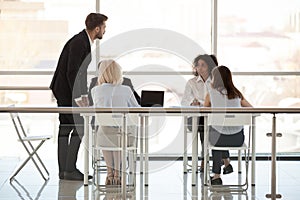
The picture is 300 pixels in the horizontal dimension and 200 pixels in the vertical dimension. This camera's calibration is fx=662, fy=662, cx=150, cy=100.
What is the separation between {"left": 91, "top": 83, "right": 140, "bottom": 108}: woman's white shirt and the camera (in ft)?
18.2

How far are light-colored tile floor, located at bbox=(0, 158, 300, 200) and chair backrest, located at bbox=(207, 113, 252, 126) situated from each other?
62 cm

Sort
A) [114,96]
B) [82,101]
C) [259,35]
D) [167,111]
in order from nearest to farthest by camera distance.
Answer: [167,111]
[114,96]
[82,101]
[259,35]

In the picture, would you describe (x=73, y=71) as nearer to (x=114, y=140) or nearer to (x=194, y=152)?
(x=114, y=140)

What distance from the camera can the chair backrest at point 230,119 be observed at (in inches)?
206

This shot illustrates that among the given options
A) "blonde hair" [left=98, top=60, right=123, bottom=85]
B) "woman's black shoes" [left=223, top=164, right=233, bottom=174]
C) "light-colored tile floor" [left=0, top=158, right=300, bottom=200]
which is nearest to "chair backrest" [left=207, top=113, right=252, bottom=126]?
"light-colored tile floor" [left=0, top=158, right=300, bottom=200]

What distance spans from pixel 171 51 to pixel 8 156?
2344 mm

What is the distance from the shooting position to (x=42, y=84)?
7676 millimetres

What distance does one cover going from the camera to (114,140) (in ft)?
17.9

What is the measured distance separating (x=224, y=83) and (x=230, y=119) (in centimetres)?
52

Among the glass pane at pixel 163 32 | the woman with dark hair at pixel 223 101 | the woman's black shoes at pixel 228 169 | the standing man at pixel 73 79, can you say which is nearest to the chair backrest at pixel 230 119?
the woman with dark hair at pixel 223 101

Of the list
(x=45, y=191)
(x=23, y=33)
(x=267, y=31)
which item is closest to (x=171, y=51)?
(x=267, y=31)

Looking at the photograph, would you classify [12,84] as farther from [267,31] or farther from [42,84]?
[267,31]

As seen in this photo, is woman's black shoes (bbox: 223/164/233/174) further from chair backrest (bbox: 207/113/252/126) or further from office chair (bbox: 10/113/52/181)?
office chair (bbox: 10/113/52/181)

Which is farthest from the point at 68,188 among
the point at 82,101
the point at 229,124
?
the point at 229,124
